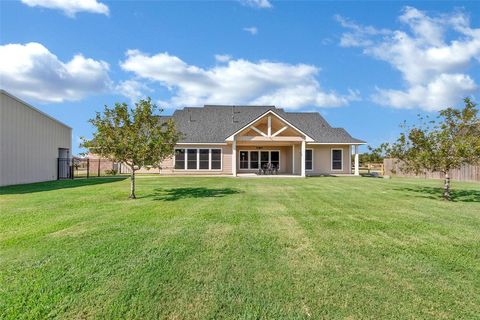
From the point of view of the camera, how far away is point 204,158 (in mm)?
24812

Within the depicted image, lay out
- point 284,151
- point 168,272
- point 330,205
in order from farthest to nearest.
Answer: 1. point 284,151
2. point 330,205
3. point 168,272

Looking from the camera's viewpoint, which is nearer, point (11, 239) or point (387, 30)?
point (11, 239)

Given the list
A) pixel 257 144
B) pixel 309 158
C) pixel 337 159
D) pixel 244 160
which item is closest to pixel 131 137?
pixel 257 144

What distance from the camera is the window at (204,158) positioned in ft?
81.3

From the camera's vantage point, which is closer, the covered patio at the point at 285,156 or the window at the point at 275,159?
the covered patio at the point at 285,156

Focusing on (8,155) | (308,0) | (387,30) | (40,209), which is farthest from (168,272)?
(387,30)

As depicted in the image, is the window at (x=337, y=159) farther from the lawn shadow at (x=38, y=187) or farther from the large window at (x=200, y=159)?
the lawn shadow at (x=38, y=187)

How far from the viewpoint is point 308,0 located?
13.9 metres

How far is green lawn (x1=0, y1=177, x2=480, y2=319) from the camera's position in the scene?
3270mm

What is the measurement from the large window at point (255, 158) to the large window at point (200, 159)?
2.87m

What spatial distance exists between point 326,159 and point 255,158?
6.40 meters

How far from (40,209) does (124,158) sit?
317 centimetres

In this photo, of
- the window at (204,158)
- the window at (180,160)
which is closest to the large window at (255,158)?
the window at (204,158)

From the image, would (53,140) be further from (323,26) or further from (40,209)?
(323,26)
